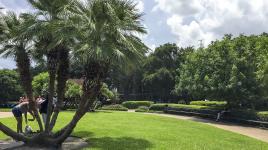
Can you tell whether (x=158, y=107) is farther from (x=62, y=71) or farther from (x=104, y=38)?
(x=104, y=38)

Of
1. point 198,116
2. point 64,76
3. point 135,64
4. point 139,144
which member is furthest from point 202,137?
point 198,116

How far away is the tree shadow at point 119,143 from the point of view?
13.3 metres

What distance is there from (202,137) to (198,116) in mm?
15579

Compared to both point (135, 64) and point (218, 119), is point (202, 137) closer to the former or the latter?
point (135, 64)

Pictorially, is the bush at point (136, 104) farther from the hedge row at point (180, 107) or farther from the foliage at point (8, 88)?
the foliage at point (8, 88)

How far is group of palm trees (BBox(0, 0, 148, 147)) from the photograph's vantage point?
12320 millimetres

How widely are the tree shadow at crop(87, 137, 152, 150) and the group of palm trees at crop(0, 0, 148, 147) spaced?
1.26 m

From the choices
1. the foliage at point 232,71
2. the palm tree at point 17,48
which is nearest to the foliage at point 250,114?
the foliage at point 232,71

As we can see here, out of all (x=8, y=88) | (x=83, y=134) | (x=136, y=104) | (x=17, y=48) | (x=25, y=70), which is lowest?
(x=83, y=134)

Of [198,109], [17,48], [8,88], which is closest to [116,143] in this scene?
[17,48]

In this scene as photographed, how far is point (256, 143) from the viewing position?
1697 centimetres

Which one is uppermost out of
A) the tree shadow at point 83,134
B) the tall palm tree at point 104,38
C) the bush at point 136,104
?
the tall palm tree at point 104,38

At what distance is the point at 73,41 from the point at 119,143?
4.03 m

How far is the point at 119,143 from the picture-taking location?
46.4 feet
